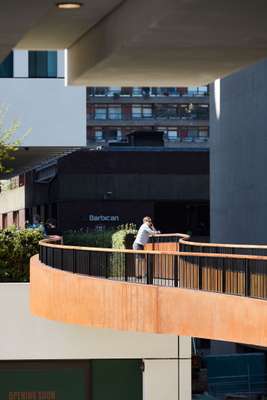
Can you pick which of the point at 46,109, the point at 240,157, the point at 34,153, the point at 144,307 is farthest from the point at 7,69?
the point at 144,307

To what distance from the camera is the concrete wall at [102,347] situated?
3189 centimetres

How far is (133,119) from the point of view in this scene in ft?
423

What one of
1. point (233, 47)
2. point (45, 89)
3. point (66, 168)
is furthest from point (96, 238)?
point (66, 168)

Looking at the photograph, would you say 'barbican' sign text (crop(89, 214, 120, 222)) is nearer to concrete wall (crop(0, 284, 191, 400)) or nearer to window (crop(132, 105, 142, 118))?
concrete wall (crop(0, 284, 191, 400))

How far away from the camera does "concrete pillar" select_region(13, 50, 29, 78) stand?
41.8 metres

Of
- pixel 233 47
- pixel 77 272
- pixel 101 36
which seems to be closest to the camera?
pixel 233 47

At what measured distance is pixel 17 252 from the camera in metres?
34.6

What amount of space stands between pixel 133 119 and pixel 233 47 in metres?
107

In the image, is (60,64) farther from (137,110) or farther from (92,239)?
(137,110)

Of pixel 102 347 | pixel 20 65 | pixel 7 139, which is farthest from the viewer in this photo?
pixel 20 65

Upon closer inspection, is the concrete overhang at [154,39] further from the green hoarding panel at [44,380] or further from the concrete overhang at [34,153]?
the concrete overhang at [34,153]

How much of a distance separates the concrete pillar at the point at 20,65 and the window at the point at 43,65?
0.53ft

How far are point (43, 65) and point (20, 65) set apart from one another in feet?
2.46

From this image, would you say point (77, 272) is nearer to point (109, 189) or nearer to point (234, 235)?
point (234, 235)
